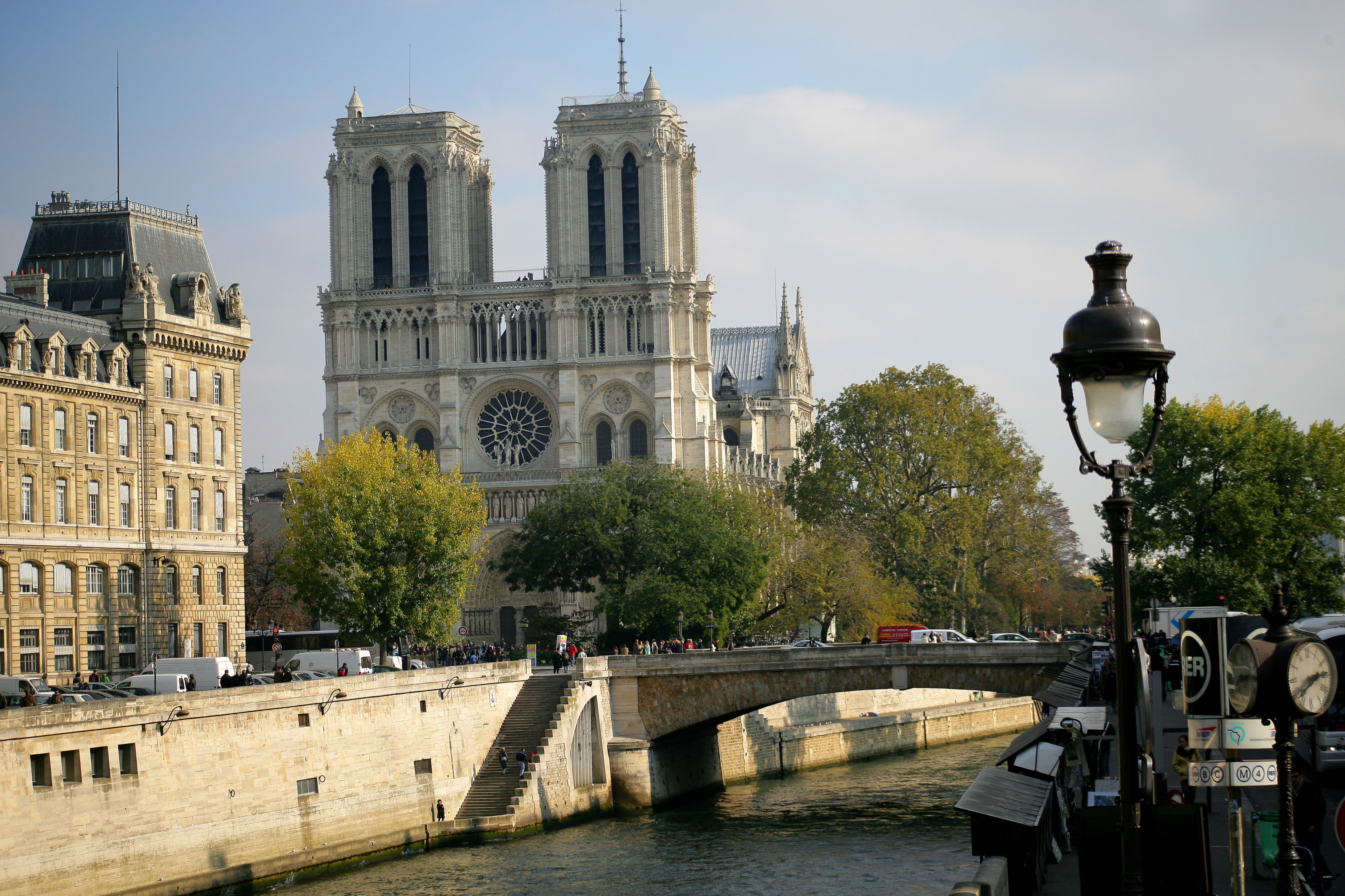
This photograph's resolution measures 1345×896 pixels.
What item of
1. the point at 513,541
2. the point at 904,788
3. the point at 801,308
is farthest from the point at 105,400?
the point at 801,308

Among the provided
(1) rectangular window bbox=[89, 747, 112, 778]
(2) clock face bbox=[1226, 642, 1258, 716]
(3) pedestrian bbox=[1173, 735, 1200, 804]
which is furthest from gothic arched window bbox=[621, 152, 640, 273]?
(2) clock face bbox=[1226, 642, 1258, 716]

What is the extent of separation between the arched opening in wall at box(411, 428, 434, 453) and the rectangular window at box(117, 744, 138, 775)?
214ft

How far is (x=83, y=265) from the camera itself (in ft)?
196

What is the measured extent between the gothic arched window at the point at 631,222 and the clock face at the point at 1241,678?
295ft

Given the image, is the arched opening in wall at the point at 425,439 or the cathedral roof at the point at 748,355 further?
the cathedral roof at the point at 748,355

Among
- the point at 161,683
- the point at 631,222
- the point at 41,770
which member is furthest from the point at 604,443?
the point at 41,770

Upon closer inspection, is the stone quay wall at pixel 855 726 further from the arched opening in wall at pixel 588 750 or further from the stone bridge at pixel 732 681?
the arched opening in wall at pixel 588 750

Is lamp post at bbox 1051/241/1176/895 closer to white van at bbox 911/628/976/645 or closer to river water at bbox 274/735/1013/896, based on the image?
river water at bbox 274/735/1013/896

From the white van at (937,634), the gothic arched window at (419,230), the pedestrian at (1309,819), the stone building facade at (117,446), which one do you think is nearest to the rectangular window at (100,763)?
the stone building facade at (117,446)

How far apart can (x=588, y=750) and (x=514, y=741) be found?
2.67m

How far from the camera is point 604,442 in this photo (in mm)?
98938

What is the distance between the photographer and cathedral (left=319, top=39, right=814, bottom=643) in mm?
97750

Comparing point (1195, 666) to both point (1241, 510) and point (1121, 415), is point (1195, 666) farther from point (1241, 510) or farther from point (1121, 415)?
point (1241, 510)

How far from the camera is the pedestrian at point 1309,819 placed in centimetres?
1548
